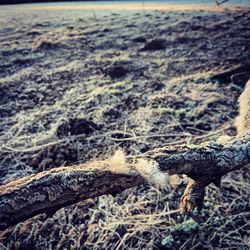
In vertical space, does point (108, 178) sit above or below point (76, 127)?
above

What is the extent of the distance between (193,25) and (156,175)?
466 centimetres

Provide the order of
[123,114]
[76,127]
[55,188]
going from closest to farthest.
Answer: [55,188], [76,127], [123,114]

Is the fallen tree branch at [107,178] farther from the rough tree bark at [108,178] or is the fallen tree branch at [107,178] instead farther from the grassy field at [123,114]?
the grassy field at [123,114]

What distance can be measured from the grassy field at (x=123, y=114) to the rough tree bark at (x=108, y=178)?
0.35 metres

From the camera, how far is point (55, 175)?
3.60 ft

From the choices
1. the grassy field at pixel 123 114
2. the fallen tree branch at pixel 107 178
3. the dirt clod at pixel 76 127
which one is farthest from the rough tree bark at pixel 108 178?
the dirt clod at pixel 76 127

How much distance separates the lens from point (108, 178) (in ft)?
3.79

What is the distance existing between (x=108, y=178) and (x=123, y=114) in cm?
159

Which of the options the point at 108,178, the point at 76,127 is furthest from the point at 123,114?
the point at 108,178

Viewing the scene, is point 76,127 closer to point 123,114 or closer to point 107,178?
point 123,114

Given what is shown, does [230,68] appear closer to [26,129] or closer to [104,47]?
[104,47]

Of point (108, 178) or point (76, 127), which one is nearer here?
point (108, 178)

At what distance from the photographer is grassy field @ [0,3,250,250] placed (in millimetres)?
1669

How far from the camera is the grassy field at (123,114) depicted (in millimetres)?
1669
